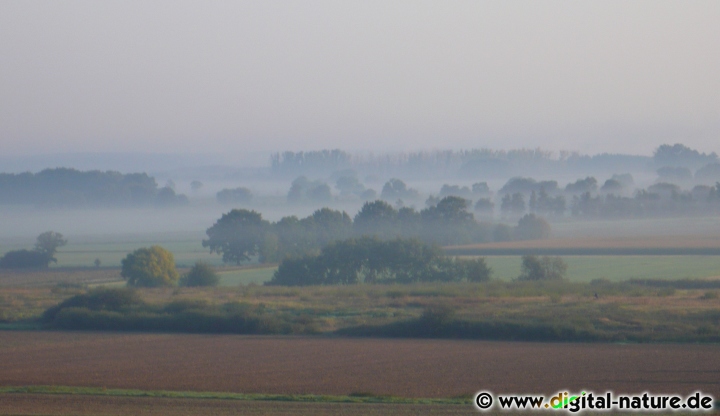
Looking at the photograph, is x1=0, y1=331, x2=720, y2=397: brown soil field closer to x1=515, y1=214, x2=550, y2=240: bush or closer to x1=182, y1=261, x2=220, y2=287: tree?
x1=182, y1=261, x2=220, y2=287: tree

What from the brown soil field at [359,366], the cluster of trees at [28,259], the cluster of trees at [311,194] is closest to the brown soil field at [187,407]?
the brown soil field at [359,366]

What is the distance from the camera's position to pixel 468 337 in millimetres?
27828

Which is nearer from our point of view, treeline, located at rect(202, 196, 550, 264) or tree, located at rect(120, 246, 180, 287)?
tree, located at rect(120, 246, 180, 287)

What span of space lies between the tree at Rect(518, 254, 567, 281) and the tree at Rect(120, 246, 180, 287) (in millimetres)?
25175

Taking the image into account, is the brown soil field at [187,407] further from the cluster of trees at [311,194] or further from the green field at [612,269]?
the cluster of trees at [311,194]

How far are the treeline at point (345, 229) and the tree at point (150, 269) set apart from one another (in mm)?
15704

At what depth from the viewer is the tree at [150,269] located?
179 ft

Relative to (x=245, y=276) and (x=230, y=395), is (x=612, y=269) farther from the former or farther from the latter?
(x=230, y=395)

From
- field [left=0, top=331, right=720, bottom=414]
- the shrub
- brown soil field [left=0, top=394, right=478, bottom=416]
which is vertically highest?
the shrub

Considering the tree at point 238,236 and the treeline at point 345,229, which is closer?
the tree at point 238,236

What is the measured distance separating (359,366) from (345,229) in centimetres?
5682

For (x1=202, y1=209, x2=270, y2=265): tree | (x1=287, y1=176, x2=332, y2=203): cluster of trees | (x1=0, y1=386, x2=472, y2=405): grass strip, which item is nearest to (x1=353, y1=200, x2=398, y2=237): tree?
(x1=202, y1=209, x2=270, y2=265): tree

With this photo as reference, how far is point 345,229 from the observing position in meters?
78.7

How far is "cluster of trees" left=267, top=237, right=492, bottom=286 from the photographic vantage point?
56.1 metres
